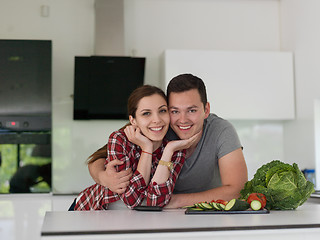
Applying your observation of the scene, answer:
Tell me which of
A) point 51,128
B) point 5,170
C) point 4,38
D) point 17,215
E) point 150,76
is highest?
point 4,38

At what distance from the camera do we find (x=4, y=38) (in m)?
4.12

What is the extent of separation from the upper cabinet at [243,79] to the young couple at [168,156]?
168 cm

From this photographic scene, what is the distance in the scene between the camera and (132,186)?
200cm

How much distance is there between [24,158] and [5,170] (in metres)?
0.18

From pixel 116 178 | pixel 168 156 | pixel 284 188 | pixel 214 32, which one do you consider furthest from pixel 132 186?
pixel 214 32

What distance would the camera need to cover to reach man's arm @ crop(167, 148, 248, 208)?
214 cm

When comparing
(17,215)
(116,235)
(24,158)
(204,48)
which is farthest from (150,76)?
(116,235)

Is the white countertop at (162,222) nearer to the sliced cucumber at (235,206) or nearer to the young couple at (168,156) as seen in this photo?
the sliced cucumber at (235,206)

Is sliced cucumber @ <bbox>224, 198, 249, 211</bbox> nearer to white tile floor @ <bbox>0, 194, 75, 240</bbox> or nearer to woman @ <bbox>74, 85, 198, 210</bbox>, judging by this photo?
woman @ <bbox>74, 85, 198, 210</bbox>

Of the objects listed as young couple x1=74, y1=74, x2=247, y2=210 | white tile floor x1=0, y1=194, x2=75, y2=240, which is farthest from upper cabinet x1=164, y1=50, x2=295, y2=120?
young couple x1=74, y1=74, x2=247, y2=210

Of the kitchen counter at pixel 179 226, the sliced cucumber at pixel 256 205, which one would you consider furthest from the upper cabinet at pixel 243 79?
the kitchen counter at pixel 179 226

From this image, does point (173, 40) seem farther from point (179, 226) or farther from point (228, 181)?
point (179, 226)

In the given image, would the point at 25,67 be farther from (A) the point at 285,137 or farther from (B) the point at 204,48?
(A) the point at 285,137

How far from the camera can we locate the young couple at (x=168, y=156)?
2021mm
